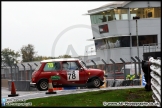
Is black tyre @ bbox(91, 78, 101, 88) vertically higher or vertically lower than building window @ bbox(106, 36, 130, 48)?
lower

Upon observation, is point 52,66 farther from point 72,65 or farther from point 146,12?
point 146,12

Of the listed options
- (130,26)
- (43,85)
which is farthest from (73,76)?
(130,26)

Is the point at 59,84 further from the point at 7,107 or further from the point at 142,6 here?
the point at 142,6

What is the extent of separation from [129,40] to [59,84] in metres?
36.5

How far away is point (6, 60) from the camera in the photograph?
267 feet

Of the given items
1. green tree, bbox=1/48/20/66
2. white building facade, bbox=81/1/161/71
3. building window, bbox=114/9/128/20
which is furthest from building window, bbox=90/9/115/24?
green tree, bbox=1/48/20/66

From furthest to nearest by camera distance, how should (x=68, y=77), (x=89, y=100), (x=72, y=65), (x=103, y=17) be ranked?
(x=103, y=17) → (x=72, y=65) → (x=68, y=77) → (x=89, y=100)

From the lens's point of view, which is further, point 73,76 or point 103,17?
point 103,17

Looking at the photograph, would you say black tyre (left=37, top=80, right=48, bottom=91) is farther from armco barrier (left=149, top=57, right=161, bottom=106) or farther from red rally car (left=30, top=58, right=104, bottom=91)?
armco barrier (left=149, top=57, right=161, bottom=106)

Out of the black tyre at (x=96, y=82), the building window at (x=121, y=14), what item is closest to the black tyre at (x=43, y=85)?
the black tyre at (x=96, y=82)

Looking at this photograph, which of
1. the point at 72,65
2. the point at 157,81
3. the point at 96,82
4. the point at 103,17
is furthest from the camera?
the point at 103,17

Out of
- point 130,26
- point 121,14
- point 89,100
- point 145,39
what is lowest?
point 89,100

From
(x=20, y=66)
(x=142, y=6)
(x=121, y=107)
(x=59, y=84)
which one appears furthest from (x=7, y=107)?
(x=142, y=6)

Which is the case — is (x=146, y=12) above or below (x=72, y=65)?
above
